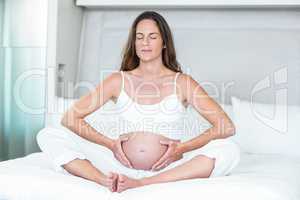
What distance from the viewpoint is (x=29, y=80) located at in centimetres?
288

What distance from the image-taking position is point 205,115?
6.44ft

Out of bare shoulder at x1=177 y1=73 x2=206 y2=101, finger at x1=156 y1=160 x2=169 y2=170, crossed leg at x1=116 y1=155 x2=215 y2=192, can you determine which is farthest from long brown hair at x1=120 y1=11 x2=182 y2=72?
crossed leg at x1=116 y1=155 x2=215 y2=192

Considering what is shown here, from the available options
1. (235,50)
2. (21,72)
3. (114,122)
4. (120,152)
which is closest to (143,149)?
(120,152)

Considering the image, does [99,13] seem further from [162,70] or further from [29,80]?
[162,70]

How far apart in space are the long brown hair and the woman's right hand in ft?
1.30

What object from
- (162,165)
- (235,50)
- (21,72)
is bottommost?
(162,165)

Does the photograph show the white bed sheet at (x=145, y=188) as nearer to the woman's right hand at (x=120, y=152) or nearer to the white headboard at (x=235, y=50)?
the woman's right hand at (x=120, y=152)

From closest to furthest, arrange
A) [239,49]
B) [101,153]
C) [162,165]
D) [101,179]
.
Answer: [101,179] → [162,165] → [101,153] → [239,49]

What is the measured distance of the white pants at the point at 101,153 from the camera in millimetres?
1599

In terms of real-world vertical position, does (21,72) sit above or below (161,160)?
above

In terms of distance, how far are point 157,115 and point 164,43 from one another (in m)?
0.32

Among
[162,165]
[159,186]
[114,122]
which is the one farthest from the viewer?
[114,122]

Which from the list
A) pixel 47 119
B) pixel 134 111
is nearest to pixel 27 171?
pixel 134 111

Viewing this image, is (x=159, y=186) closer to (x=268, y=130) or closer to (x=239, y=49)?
(x=268, y=130)
